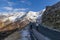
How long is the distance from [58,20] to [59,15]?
1352mm

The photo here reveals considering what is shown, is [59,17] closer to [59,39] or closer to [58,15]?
[58,15]

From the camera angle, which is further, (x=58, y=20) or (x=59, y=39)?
(x=58, y=20)

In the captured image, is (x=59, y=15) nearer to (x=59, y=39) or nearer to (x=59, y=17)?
(x=59, y=17)

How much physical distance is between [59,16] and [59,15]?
32 cm

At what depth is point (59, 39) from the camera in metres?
11.2

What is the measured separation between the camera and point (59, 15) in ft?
112

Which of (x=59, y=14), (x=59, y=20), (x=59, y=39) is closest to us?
(x=59, y=39)

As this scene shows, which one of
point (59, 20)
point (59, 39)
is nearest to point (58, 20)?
point (59, 20)

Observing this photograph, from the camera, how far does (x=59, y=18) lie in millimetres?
33844

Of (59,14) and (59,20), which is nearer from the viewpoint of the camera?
(59,20)

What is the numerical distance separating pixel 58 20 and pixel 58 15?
6.40 feet

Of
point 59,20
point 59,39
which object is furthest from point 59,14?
point 59,39

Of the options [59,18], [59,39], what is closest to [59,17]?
[59,18]

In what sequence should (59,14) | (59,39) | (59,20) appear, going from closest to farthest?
(59,39) < (59,20) < (59,14)
